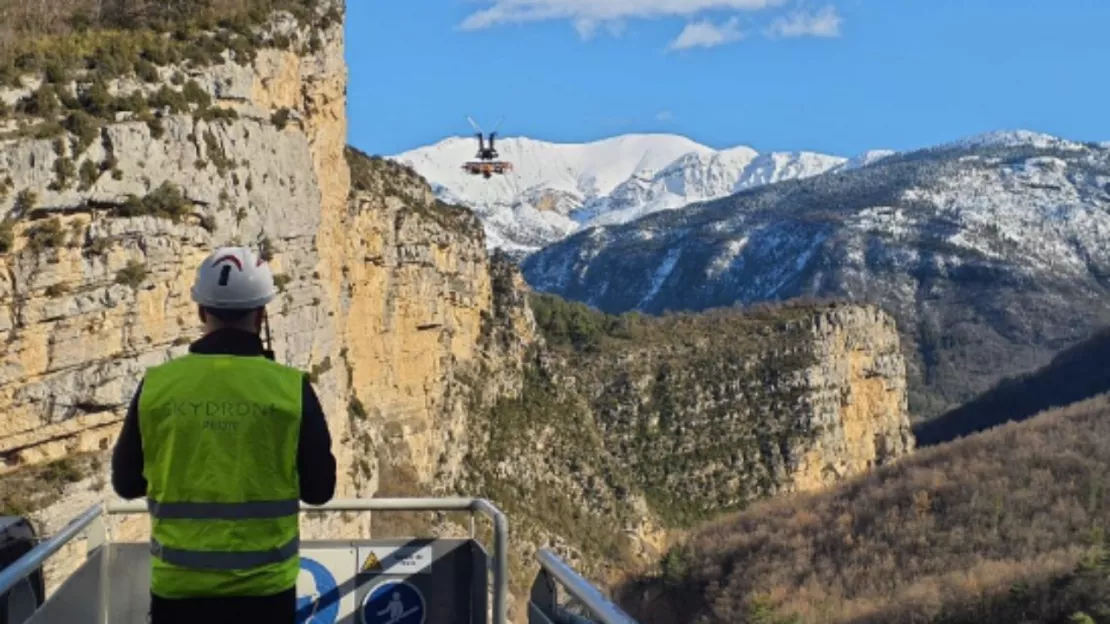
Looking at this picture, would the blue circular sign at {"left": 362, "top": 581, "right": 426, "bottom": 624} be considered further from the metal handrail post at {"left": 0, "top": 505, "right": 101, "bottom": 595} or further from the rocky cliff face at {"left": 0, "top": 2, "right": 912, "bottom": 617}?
the rocky cliff face at {"left": 0, "top": 2, "right": 912, "bottom": 617}

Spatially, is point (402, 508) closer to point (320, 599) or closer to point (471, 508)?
point (471, 508)

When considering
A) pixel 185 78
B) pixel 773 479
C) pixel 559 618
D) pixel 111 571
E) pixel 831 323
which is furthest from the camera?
pixel 831 323

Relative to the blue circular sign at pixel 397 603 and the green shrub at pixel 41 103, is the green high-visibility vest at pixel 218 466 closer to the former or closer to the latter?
the blue circular sign at pixel 397 603

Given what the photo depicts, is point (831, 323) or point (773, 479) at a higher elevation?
point (831, 323)

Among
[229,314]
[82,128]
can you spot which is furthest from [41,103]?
[229,314]

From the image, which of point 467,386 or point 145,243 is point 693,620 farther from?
point 467,386

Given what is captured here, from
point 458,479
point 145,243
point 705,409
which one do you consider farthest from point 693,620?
point 705,409

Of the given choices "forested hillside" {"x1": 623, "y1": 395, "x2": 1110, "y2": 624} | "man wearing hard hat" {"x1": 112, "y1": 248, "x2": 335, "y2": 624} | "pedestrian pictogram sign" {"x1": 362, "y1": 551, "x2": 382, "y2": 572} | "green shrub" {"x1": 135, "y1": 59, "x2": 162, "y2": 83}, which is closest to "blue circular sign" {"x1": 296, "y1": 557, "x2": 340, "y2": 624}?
"pedestrian pictogram sign" {"x1": 362, "y1": 551, "x2": 382, "y2": 572}
